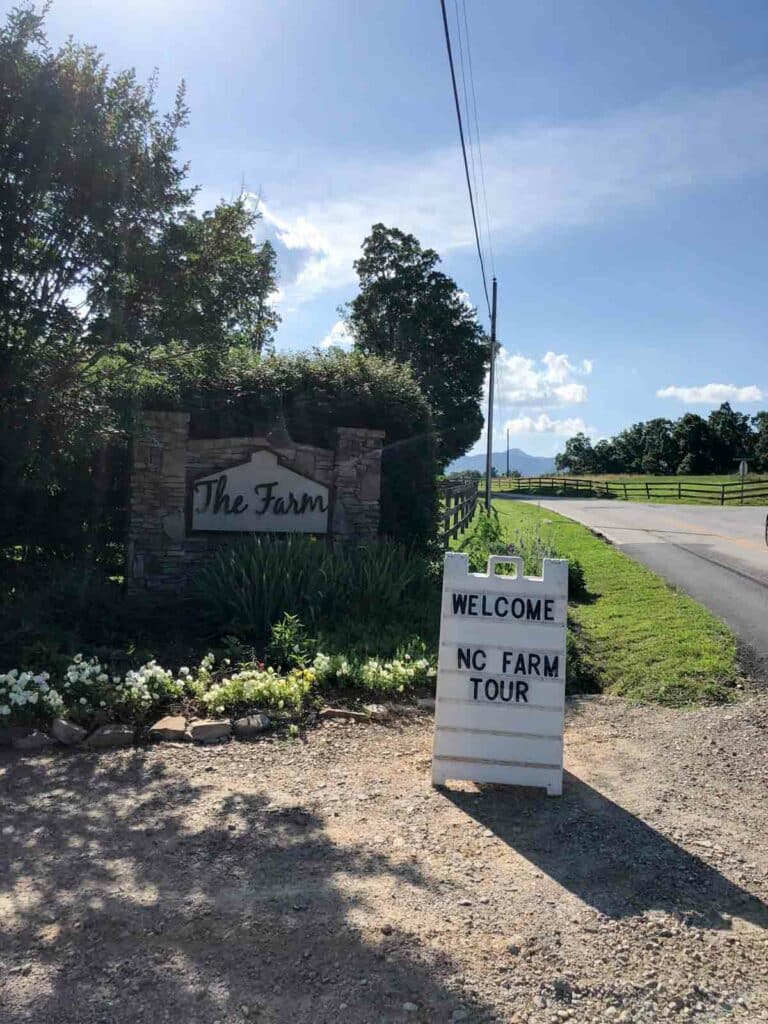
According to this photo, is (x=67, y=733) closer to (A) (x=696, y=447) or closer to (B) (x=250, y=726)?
(B) (x=250, y=726)

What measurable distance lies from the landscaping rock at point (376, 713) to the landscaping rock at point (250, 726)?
72cm

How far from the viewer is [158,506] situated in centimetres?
850

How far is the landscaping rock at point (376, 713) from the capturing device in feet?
18.0

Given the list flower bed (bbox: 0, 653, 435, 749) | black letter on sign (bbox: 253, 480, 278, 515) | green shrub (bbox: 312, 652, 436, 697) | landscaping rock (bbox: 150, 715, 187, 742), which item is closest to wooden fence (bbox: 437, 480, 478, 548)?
black letter on sign (bbox: 253, 480, 278, 515)

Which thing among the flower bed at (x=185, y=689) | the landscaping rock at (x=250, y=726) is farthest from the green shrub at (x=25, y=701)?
the landscaping rock at (x=250, y=726)

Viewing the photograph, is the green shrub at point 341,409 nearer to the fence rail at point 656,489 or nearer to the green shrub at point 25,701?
the green shrub at point 25,701

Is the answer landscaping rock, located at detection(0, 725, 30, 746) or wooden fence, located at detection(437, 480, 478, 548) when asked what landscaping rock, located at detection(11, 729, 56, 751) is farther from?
wooden fence, located at detection(437, 480, 478, 548)

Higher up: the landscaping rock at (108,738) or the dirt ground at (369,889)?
→ the landscaping rock at (108,738)

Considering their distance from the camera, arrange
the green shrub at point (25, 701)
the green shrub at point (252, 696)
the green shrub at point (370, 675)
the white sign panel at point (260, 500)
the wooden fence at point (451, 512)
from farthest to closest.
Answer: the wooden fence at point (451, 512)
the white sign panel at point (260, 500)
the green shrub at point (370, 675)
the green shrub at point (252, 696)
the green shrub at point (25, 701)

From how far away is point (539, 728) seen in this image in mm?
4348

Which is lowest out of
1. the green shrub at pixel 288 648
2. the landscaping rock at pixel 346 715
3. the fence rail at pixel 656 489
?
the landscaping rock at pixel 346 715

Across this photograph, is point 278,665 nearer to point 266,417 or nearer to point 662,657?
point 662,657

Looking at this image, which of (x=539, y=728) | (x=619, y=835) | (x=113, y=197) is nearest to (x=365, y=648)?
(x=539, y=728)

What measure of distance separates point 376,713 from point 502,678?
1376 millimetres
